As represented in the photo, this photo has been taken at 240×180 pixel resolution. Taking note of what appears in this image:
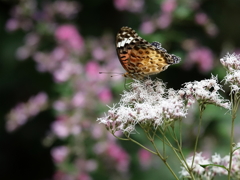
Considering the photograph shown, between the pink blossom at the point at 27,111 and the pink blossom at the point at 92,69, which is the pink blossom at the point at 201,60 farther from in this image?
the pink blossom at the point at 27,111

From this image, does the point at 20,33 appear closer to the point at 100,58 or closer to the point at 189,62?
the point at 100,58

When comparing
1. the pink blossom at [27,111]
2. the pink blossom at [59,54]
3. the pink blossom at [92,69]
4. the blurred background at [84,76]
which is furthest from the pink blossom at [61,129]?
the pink blossom at [59,54]

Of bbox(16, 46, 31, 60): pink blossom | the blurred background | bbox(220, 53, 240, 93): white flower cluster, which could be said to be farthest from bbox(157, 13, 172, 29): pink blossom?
bbox(220, 53, 240, 93): white flower cluster

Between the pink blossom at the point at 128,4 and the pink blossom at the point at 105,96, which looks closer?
the pink blossom at the point at 105,96

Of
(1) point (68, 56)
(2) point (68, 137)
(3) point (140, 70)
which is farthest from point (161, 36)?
(3) point (140, 70)

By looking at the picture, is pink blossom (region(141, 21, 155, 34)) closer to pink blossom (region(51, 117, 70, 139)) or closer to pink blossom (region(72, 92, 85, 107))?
pink blossom (region(72, 92, 85, 107))

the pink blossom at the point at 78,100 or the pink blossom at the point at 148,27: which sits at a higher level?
the pink blossom at the point at 148,27

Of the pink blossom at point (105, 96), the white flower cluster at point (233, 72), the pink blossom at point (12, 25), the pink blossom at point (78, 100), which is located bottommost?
the pink blossom at point (78, 100)
